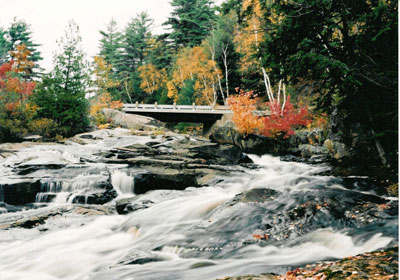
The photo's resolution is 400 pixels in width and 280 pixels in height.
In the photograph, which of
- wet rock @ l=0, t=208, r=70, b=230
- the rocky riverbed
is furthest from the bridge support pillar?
wet rock @ l=0, t=208, r=70, b=230

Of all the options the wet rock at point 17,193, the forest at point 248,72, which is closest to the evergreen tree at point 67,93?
the forest at point 248,72

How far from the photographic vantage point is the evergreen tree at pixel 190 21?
41.1m

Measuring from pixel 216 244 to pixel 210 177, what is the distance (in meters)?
6.40

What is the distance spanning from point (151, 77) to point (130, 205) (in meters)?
34.0

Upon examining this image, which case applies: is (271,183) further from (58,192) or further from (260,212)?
(58,192)

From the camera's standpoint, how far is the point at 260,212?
6797 mm

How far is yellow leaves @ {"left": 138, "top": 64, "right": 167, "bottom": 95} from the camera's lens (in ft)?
136

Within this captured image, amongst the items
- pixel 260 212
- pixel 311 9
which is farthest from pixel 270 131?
pixel 260 212

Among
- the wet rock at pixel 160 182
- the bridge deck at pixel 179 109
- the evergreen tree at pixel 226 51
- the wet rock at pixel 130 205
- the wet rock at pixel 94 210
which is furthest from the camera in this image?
the evergreen tree at pixel 226 51

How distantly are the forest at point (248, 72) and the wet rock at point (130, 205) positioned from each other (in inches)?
194

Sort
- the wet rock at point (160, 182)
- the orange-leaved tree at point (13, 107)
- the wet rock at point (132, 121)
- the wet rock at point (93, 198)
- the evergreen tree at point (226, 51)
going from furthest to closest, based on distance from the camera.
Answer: the evergreen tree at point (226, 51), the wet rock at point (132, 121), the orange-leaved tree at point (13, 107), the wet rock at point (160, 182), the wet rock at point (93, 198)

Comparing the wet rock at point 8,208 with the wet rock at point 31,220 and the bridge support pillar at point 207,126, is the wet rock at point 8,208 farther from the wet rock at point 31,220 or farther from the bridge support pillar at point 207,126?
the bridge support pillar at point 207,126

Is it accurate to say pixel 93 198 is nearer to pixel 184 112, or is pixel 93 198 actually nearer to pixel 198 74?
pixel 184 112

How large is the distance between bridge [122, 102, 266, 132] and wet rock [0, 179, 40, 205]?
1908cm
